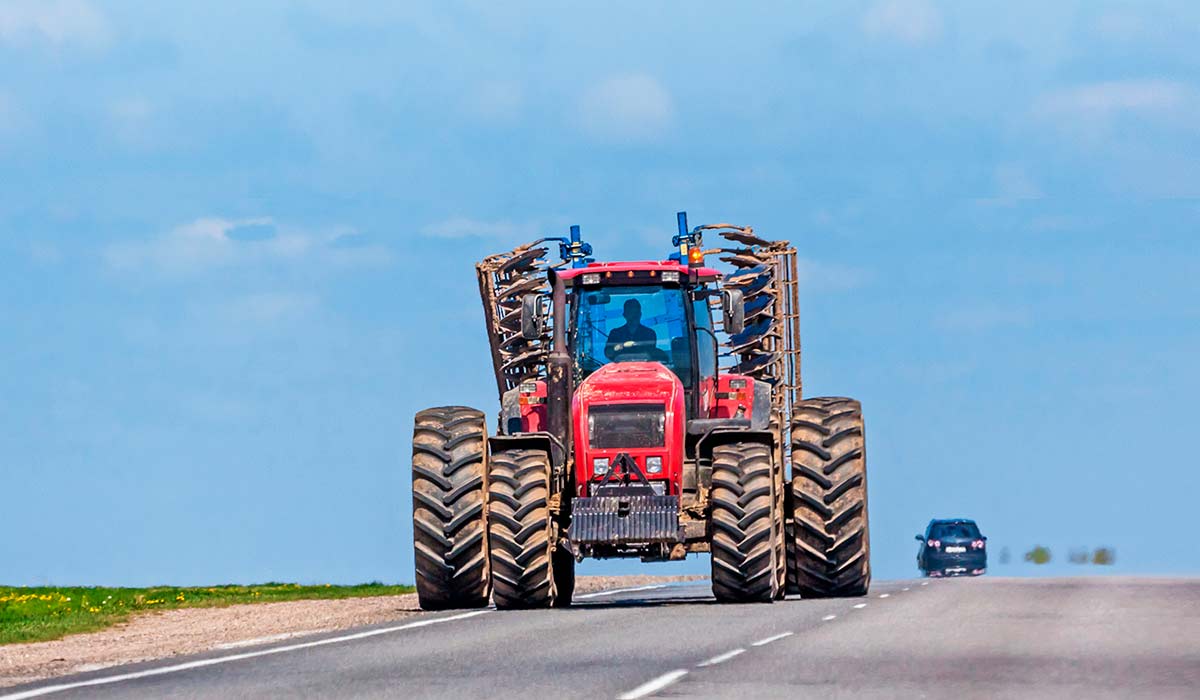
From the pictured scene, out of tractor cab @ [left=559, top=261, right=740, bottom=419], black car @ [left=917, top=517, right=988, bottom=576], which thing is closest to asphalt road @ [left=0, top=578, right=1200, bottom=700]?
tractor cab @ [left=559, top=261, right=740, bottom=419]

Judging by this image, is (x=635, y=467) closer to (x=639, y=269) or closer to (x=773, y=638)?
(x=639, y=269)

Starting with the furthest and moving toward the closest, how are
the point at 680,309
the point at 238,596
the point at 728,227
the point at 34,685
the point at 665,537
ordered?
the point at 238,596
the point at 728,227
the point at 680,309
the point at 665,537
the point at 34,685

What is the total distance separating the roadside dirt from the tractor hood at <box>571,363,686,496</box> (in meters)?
3.21

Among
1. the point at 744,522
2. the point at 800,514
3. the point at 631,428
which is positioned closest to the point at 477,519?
the point at 631,428

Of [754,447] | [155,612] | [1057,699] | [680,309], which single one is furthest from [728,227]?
[1057,699]

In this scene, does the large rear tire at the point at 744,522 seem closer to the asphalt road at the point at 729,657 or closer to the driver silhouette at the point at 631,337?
the asphalt road at the point at 729,657

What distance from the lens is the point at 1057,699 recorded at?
1292 cm

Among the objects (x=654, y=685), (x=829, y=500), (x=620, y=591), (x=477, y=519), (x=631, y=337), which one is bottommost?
(x=654, y=685)

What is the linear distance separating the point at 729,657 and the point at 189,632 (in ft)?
33.6

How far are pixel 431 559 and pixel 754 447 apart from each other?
13.4 ft

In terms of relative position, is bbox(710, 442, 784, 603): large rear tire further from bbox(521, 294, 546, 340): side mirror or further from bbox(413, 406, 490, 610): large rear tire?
bbox(413, 406, 490, 610): large rear tire

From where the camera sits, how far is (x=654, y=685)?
45.5 ft

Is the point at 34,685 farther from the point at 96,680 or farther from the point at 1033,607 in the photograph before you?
the point at 1033,607

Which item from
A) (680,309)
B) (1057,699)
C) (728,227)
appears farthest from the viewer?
(728,227)
